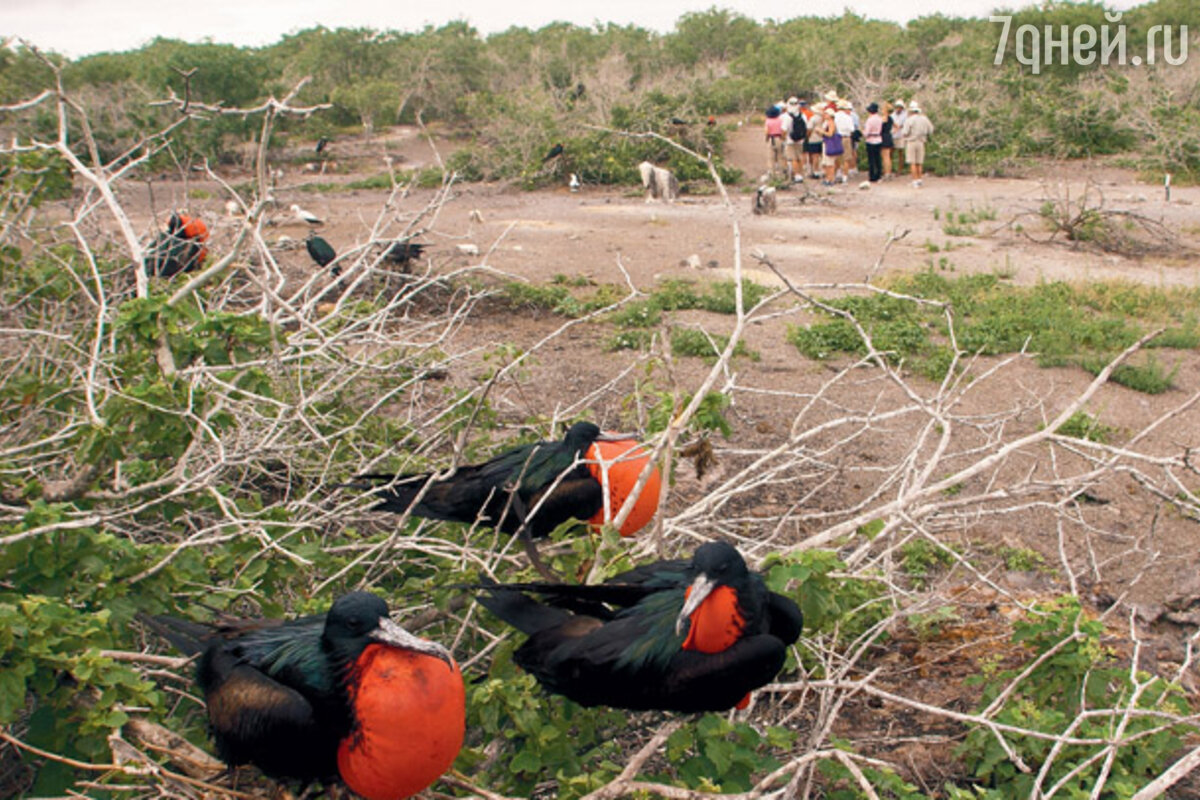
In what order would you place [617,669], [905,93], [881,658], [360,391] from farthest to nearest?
[905,93] < [360,391] < [881,658] < [617,669]

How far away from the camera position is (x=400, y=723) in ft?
5.41

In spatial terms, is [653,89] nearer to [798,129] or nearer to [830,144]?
[798,129]

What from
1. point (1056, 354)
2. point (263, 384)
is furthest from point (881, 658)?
point (1056, 354)

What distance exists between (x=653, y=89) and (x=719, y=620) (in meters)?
12.4

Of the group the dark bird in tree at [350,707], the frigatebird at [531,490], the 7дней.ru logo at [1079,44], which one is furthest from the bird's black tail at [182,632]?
the 7дней.ru logo at [1079,44]

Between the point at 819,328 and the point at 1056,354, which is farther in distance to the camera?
the point at 819,328

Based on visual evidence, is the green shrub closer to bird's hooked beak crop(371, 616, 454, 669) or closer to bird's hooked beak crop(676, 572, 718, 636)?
bird's hooked beak crop(676, 572, 718, 636)

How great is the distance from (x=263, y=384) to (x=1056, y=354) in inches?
166

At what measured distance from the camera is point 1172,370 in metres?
5.04

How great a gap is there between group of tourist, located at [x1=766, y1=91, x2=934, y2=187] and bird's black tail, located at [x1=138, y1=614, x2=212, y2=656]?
999 cm

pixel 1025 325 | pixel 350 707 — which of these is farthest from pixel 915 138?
pixel 350 707

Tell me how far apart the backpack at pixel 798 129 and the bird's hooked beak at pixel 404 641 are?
10.3 m

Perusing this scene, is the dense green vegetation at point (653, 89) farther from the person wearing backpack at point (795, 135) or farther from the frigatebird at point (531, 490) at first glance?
the frigatebird at point (531, 490)

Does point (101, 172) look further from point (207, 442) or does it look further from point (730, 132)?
point (730, 132)
